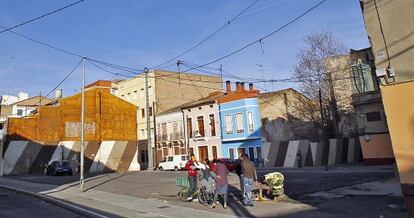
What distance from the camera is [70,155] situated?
149 feet

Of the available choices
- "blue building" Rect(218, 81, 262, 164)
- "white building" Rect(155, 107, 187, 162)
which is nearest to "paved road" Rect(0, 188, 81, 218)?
"blue building" Rect(218, 81, 262, 164)

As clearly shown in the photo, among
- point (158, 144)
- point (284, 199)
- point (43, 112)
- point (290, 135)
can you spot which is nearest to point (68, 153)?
point (43, 112)

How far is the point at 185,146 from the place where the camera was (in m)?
50.4

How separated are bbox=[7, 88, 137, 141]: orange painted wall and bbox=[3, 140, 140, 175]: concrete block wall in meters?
0.74

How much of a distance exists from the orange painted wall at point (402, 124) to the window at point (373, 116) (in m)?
22.1

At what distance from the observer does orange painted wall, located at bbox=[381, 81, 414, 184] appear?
8969 millimetres

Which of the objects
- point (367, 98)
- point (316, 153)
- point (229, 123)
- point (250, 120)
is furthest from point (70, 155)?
point (367, 98)

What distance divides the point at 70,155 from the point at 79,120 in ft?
14.8

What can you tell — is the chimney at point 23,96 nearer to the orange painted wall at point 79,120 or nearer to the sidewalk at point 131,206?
the orange painted wall at point 79,120

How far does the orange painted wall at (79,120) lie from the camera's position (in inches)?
1724

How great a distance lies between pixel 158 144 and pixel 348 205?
42.8 metres

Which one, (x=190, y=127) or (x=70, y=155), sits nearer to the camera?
(x=70, y=155)

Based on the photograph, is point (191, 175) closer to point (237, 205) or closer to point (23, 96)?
Result: point (237, 205)

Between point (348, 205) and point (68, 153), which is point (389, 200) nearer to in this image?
point (348, 205)
